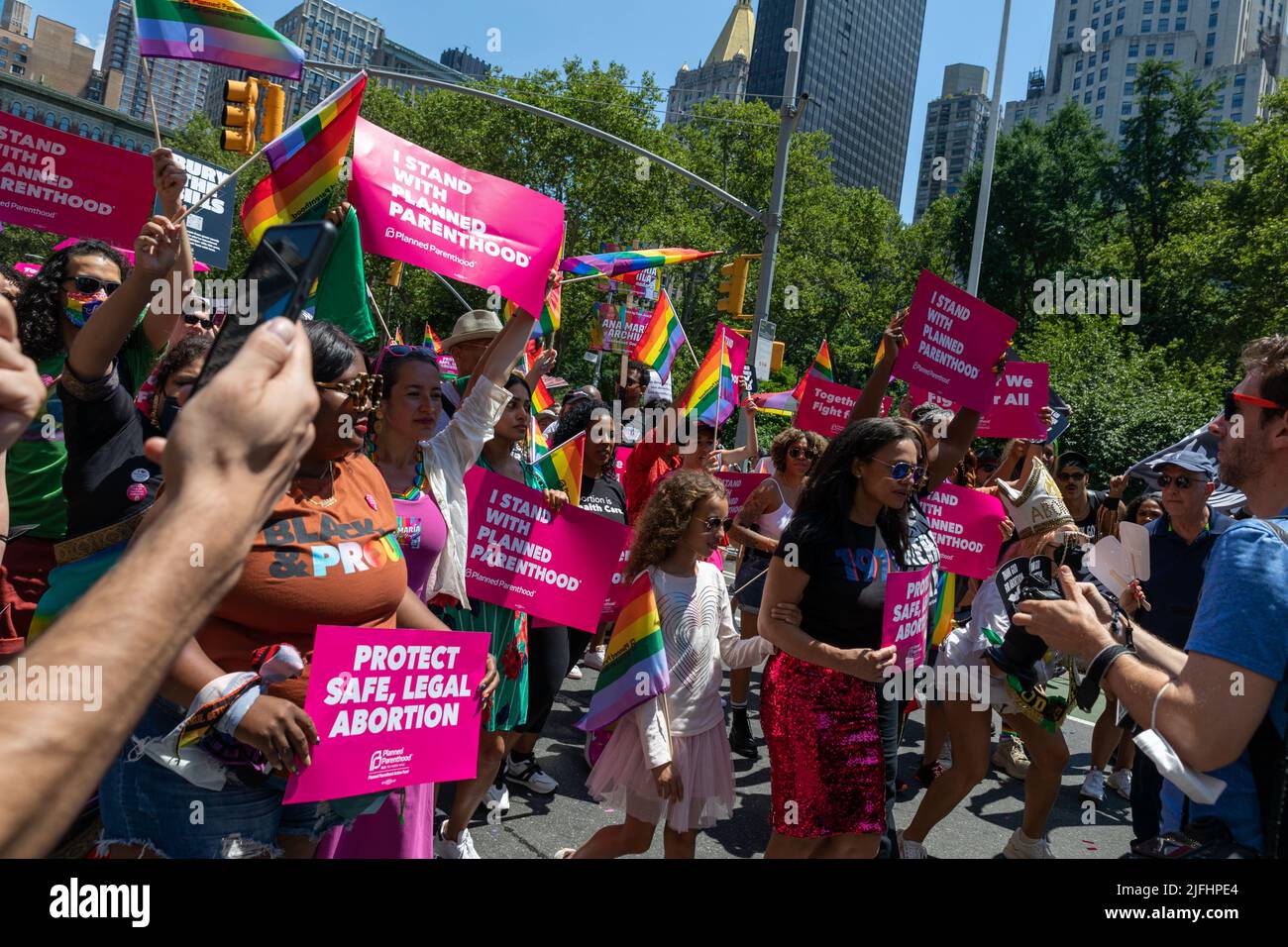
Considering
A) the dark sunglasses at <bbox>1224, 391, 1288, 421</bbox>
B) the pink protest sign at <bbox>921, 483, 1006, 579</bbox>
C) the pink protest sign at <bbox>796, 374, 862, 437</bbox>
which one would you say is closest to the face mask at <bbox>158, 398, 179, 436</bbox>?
the dark sunglasses at <bbox>1224, 391, 1288, 421</bbox>

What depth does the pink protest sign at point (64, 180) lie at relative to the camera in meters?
6.00

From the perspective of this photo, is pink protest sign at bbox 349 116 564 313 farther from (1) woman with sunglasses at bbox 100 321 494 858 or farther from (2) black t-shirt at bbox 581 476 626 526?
(2) black t-shirt at bbox 581 476 626 526

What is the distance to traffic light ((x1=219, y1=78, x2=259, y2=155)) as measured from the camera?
30.9 ft

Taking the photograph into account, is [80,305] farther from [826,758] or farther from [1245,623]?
[1245,623]

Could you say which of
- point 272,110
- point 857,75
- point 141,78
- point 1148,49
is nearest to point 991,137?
point 272,110

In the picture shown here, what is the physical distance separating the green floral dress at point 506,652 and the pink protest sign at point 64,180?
3985mm

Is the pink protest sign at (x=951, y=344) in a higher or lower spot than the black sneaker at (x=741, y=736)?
higher

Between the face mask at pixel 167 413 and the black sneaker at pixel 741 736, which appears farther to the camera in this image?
the black sneaker at pixel 741 736

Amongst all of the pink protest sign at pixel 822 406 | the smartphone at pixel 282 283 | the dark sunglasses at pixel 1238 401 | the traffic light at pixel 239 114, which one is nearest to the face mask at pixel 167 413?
the smartphone at pixel 282 283

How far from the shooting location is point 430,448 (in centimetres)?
371

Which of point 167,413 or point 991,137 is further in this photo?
point 991,137

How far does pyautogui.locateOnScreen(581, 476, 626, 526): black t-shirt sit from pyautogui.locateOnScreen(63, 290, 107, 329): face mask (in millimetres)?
2928

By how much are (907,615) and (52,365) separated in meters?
3.29

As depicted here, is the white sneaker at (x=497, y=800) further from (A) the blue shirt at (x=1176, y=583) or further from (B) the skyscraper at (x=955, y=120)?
(B) the skyscraper at (x=955, y=120)
